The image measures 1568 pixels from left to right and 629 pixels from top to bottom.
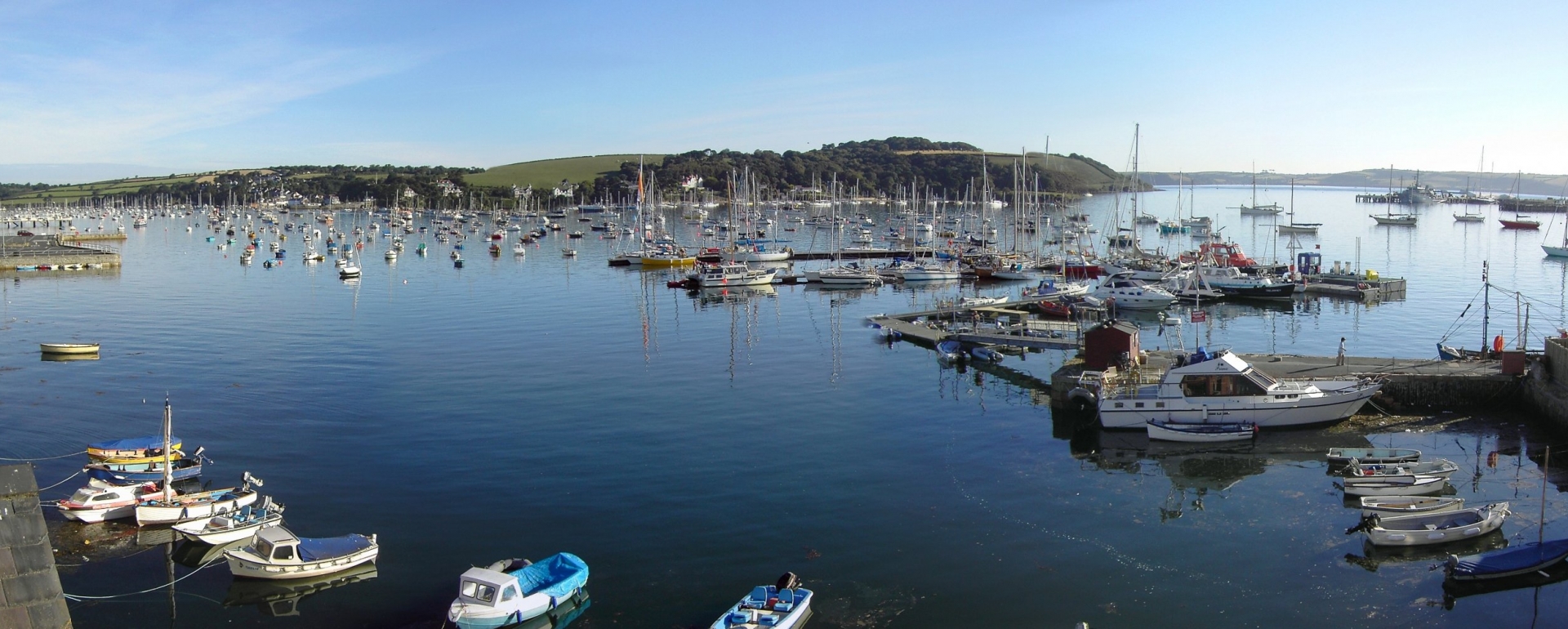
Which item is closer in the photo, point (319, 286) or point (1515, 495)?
point (1515, 495)

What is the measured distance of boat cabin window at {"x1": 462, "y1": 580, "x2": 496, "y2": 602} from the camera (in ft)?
75.6

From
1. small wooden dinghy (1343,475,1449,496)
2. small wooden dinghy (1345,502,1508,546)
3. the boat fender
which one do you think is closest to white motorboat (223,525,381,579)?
small wooden dinghy (1345,502,1508,546)

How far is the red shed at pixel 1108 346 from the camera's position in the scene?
4447 centimetres

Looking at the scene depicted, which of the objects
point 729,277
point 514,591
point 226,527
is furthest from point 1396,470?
point 729,277

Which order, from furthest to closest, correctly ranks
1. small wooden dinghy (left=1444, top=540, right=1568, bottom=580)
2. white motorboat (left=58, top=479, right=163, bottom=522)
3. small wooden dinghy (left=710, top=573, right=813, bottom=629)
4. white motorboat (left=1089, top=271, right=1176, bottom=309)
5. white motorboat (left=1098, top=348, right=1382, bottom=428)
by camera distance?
white motorboat (left=1089, top=271, right=1176, bottom=309) < white motorboat (left=1098, top=348, right=1382, bottom=428) < white motorboat (left=58, top=479, right=163, bottom=522) < small wooden dinghy (left=1444, top=540, right=1568, bottom=580) < small wooden dinghy (left=710, top=573, right=813, bottom=629)

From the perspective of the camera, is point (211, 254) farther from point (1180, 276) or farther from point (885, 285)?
point (1180, 276)

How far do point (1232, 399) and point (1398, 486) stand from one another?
7970mm

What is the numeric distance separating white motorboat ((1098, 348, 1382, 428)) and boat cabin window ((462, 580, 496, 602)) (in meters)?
24.3

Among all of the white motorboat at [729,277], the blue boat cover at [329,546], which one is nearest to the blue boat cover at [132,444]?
the blue boat cover at [329,546]

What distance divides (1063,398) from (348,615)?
28.9 metres

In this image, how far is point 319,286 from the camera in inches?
3585

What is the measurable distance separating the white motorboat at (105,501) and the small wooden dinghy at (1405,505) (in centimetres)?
3354

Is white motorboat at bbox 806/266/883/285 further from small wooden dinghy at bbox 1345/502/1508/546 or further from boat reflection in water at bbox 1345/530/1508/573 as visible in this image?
boat reflection in water at bbox 1345/530/1508/573

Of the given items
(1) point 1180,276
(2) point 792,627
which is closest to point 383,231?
(1) point 1180,276
